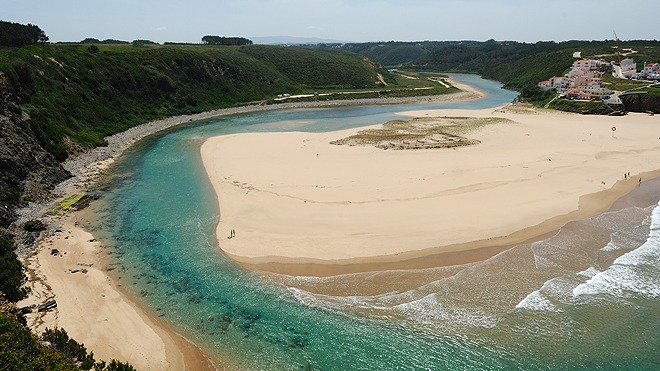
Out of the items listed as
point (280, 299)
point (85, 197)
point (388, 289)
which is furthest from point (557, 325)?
point (85, 197)

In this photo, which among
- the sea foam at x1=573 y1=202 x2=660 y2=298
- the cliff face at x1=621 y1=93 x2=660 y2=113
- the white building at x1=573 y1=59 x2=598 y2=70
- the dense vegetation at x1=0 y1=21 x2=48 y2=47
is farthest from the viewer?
the white building at x1=573 y1=59 x2=598 y2=70

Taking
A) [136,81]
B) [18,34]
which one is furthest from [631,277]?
[18,34]

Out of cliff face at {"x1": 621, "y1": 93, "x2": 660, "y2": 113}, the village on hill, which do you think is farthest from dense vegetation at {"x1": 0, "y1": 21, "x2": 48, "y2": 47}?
cliff face at {"x1": 621, "y1": 93, "x2": 660, "y2": 113}

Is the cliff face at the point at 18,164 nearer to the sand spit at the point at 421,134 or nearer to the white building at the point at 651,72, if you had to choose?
the sand spit at the point at 421,134

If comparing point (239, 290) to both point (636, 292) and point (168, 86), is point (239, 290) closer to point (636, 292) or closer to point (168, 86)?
point (636, 292)

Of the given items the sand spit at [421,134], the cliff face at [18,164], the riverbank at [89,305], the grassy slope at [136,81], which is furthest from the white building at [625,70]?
the riverbank at [89,305]

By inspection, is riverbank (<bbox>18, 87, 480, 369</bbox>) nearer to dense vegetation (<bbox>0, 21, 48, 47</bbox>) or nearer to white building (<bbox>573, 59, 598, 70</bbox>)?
dense vegetation (<bbox>0, 21, 48, 47</bbox>)

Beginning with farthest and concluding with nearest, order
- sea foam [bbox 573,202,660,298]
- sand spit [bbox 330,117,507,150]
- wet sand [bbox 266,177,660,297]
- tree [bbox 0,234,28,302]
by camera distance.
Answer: sand spit [bbox 330,117,507,150], wet sand [bbox 266,177,660,297], sea foam [bbox 573,202,660,298], tree [bbox 0,234,28,302]

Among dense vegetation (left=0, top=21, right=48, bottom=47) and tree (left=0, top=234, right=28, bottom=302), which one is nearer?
tree (left=0, top=234, right=28, bottom=302)
